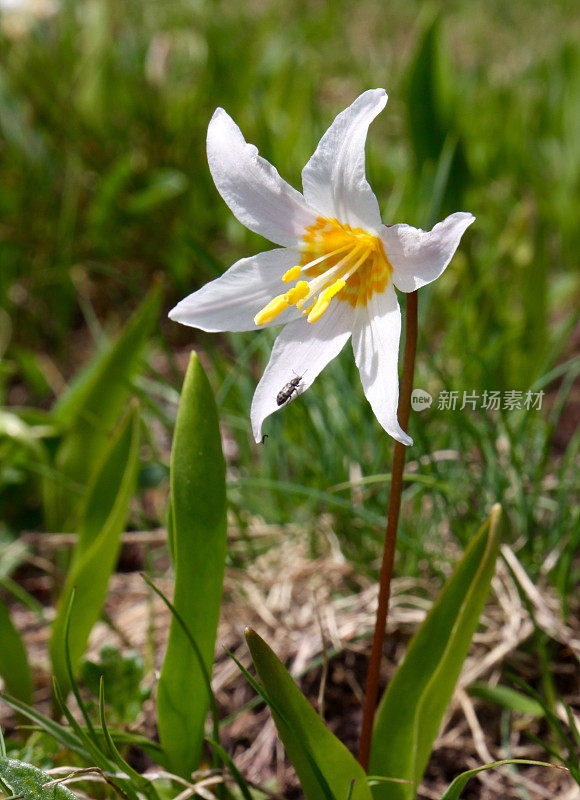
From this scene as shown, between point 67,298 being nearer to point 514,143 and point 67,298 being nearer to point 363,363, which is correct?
point 514,143

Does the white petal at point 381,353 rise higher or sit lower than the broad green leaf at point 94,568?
higher

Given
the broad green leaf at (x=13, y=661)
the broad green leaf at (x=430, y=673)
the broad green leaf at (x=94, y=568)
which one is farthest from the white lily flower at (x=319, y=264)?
the broad green leaf at (x=13, y=661)

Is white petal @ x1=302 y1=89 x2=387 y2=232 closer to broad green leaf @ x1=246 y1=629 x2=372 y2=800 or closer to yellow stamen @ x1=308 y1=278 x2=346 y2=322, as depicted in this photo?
yellow stamen @ x1=308 y1=278 x2=346 y2=322

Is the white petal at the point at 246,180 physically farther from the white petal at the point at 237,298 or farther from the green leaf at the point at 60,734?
the green leaf at the point at 60,734

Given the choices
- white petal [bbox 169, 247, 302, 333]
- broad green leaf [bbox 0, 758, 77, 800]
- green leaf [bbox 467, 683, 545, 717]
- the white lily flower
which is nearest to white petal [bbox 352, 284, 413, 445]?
the white lily flower

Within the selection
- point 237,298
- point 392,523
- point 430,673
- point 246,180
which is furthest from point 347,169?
point 430,673

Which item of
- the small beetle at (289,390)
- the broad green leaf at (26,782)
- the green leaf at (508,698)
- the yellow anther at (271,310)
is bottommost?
the green leaf at (508,698)

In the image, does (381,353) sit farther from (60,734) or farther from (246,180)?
(60,734)
